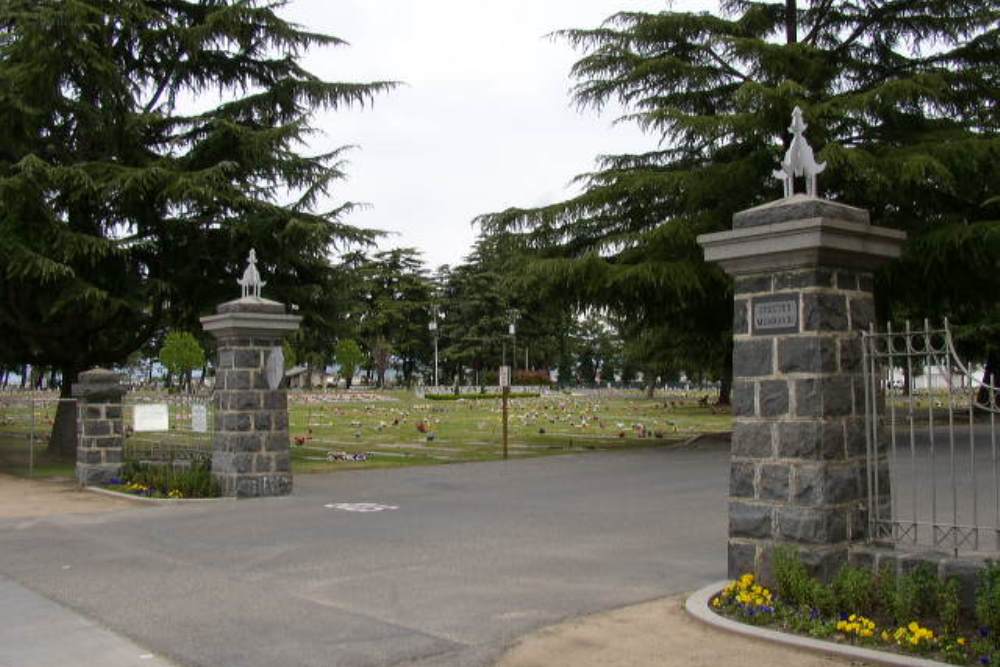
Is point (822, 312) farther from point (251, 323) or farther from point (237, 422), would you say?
point (237, 422)

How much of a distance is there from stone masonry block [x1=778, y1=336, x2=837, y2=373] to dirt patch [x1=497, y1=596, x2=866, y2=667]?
6.15 feet

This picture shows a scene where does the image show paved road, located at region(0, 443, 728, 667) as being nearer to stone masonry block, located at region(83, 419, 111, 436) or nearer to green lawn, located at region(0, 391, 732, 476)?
stone masonry block, located at region(83, 419, 111, 436)

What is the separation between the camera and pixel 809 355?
6641mm

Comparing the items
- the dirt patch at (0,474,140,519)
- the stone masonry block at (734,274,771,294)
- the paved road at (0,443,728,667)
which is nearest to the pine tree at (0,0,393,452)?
the dirt patch at (0,474,140,519)

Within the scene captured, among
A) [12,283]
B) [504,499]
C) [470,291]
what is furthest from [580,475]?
[470,291]

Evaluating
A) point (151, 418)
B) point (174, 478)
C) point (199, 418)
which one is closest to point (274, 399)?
point (199, 418)

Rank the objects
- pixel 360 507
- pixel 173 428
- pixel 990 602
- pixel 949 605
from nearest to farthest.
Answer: pixel 990 602, pixel 949 605, pixel 360 507, pixel 173 428

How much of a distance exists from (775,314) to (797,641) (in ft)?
7.49

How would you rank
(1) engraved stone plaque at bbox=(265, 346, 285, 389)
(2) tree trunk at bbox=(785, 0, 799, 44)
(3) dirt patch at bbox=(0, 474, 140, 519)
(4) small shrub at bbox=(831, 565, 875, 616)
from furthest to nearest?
(2) tree trunk at bbox=(785, 0, 799, 44), (1) engraved stone plaque at bbox=(265, 346, 285, 389), (3) dirt patch at bbox=(0, 474, 140, 519), (4) small shrub at bbox=(831, 565, 875, 616)

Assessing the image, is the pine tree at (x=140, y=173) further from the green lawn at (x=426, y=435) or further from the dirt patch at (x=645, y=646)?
the dirt patch at (x=645, y=646)

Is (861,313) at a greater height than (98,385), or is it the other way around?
(861,313)

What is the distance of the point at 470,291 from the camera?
282 feet

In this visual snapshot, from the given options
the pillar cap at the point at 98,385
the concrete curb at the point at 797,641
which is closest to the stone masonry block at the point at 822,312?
the concrete curb at the point at 797,641

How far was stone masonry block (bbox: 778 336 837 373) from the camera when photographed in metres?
6.61
